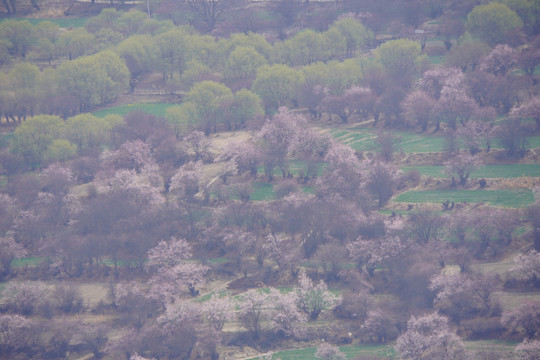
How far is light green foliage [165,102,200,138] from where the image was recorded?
324 ft

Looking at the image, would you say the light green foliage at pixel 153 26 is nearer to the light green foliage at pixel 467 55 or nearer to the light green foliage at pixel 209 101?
the light green foliage at pixel 209 101

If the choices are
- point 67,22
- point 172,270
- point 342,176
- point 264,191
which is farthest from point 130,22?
point 172,270

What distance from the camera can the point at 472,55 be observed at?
333 feet

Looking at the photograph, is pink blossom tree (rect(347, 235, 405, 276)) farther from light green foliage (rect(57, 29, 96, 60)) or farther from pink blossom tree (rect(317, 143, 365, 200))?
light green foliage (rect(57, 29, 96, 60))

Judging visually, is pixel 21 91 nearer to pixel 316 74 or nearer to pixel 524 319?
pixel 316 74

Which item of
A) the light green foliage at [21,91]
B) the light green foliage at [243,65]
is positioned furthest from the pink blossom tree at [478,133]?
the light green foliage at [21,91]

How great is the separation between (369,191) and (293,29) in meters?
66.8

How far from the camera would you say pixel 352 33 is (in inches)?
4840

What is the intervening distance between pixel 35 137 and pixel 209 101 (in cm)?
2291

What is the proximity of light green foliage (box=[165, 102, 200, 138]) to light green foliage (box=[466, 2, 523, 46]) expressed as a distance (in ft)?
141

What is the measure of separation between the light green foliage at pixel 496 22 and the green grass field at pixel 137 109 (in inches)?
1862

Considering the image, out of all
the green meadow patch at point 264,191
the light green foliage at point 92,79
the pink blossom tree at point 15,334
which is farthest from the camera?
the light green foliage at point 92,79

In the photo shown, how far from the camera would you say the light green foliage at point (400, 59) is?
344ft

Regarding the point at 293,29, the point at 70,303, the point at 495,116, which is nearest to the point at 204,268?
the point at 70,303
